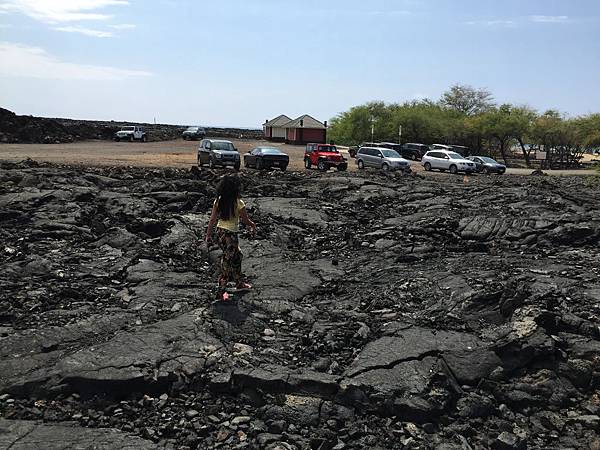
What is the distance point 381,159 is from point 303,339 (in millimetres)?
29493

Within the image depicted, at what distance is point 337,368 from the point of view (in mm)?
5973

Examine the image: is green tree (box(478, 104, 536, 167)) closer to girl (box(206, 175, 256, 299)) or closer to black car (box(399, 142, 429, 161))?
black car (box(399, 142, 429, 161))

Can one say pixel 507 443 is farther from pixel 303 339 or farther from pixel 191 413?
→ pixel 191 413

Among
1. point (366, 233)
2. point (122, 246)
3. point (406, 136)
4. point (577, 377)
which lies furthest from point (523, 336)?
point (406, 136)

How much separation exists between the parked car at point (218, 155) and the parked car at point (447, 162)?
16268 mm

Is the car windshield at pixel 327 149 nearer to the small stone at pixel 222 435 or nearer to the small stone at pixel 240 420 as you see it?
the small stone at pixel 240 420

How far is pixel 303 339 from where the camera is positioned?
6.68 meters

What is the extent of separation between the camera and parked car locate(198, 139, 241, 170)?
98.6 feet

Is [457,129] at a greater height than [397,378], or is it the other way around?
[457,129]

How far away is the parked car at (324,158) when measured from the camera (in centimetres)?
3331

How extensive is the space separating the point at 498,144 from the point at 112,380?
7128cm

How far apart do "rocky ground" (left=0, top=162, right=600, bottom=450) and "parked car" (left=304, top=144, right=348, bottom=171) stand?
2114 centimetres

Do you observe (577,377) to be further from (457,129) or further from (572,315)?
(457,129)

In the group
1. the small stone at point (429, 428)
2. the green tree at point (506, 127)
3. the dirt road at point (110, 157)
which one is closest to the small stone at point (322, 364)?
the small stone at point (429, 428)
